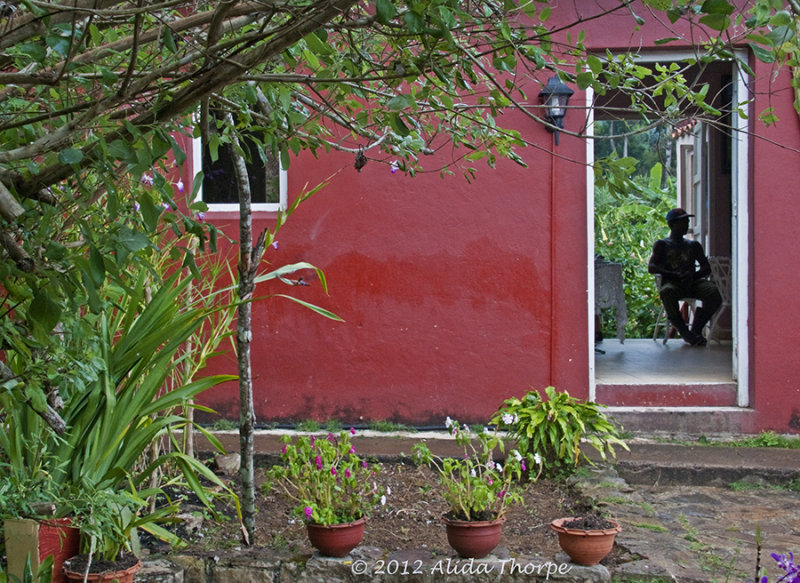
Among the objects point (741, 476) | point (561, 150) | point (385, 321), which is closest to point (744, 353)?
point (741, 476)

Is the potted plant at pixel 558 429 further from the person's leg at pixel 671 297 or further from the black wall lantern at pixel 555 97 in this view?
the person's leg at pixel 671 297

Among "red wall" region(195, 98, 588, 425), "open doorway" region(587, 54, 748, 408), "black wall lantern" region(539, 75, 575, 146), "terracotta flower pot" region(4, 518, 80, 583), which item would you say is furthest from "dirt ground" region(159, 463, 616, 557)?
"black wall lantern" region(539, 75, 575, 146)

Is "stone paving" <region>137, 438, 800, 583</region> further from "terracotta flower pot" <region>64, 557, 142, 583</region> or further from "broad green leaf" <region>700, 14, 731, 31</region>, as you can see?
"broad green leaf" <region>700, 14, 731, 31</region>

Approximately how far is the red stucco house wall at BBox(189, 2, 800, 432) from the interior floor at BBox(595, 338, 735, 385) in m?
0.51

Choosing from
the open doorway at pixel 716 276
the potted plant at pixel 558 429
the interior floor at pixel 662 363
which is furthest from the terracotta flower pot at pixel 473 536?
the interior floor at pixel 662 363

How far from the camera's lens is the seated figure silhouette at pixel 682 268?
905 centimetres

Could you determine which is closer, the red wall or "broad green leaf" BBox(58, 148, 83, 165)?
"broad green leaf" BBox(58, 148, 83, 165)

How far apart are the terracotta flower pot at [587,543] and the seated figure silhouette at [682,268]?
5966 mm

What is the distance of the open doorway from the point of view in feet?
20.9

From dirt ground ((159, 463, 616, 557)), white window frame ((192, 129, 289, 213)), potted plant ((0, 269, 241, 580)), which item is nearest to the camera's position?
potted plant ((0, 269, 241, 580))

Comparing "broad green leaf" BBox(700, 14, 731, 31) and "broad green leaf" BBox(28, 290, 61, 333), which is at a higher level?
"broad green leaf" BBox(700, 14, 731, 31)

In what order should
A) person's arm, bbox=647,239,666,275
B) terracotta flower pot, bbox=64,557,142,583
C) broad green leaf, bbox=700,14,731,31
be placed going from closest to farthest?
1. broad green leaf, bbox=700,14,731,31
2. terracotta flower pot, bbox=64,557,142,583
3. person's arm, bbox=647,239,666,275

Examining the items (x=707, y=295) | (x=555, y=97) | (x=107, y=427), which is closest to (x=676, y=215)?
(x=707, y=295)

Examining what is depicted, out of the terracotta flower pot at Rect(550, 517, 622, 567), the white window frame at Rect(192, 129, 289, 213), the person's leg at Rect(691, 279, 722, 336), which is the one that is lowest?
the terracotta flower pot at Rect(550, 517, 622, 567)
